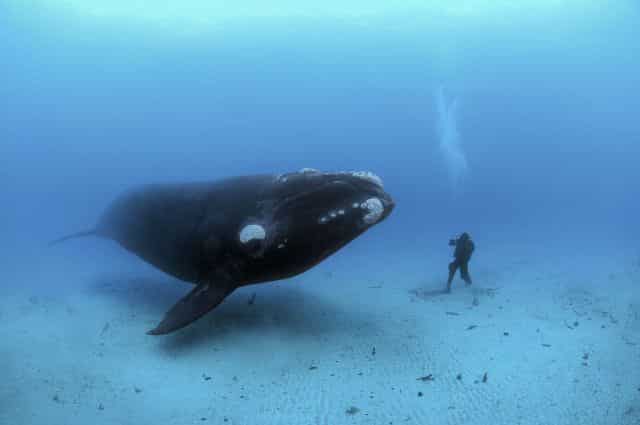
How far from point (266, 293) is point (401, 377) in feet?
14.3

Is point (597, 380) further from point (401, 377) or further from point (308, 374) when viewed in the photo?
point (308, 374)

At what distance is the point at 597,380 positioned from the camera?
5.03 meters

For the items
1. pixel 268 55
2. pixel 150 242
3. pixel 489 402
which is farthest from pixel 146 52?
pixel 489 402

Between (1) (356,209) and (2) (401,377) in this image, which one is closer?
(2) (401,377)

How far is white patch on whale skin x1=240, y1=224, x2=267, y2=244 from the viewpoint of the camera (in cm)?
600

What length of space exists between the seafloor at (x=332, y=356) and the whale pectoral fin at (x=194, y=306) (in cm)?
62

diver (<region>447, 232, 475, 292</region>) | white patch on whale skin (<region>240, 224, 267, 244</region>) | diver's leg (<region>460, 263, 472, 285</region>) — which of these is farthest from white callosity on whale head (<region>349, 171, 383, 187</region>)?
diver's leg (<region>460, 263, 472, 285</region>)

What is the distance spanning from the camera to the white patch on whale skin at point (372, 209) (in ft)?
19.1

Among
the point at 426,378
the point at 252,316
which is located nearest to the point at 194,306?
the point at 252,316

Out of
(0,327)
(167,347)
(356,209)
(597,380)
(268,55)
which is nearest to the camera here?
(597,380)

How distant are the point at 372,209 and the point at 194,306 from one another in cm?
311

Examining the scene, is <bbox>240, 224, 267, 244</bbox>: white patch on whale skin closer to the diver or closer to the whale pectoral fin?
the whale pectoral fin

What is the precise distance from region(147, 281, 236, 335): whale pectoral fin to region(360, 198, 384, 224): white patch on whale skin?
2.43 metres

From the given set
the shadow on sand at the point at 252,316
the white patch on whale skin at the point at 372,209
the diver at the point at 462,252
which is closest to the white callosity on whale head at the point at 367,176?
the white patch on whale skin at the point at 372,209
